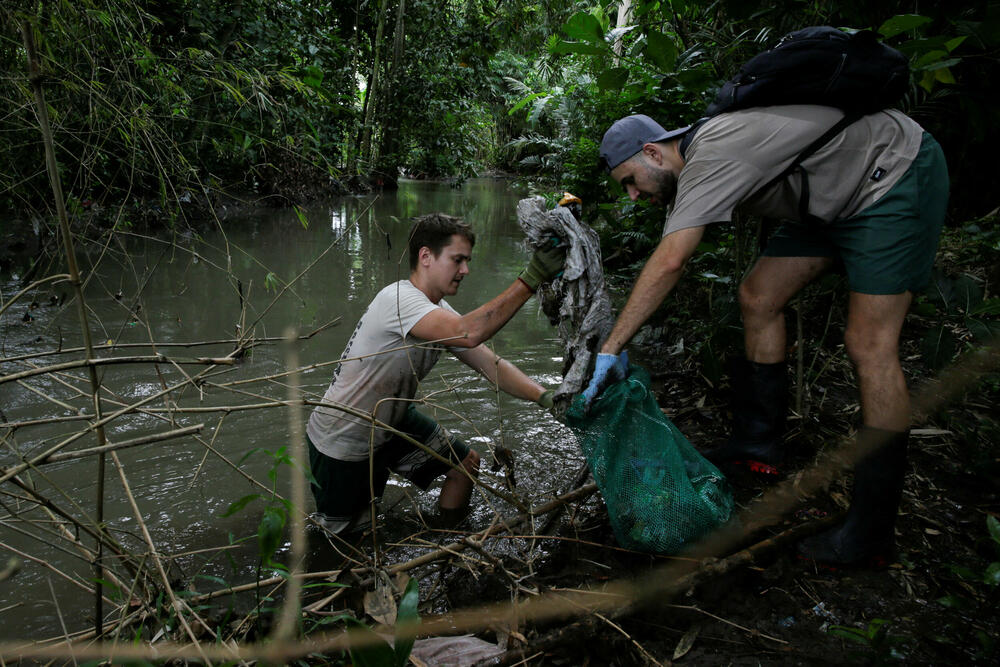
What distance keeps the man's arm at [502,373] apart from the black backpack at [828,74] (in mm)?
1302

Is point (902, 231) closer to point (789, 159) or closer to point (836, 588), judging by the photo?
point (789, 159)

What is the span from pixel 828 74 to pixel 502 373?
1.70 meters

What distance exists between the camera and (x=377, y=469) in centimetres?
292

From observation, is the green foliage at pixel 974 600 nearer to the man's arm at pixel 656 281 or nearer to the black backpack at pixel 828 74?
the man's arm at pixel 656 281

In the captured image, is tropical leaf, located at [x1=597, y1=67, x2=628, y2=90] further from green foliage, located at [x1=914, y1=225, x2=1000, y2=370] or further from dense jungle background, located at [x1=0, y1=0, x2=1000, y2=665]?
green foliage, located at [x1=914, y1=225, x2=1000, y2=370]

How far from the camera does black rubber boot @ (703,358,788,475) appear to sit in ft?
8.66

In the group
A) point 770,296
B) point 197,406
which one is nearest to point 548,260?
point 770,296

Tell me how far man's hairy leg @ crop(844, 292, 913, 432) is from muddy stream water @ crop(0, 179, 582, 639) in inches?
53.3

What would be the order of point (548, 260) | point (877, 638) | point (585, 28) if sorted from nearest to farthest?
point (877, 638) → point (548, 260) → point (585, 28)

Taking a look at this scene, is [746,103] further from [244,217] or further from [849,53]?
[244,217]

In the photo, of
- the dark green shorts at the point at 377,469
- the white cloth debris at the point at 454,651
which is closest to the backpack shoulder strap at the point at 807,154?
the dark green shorts at the point at 377,469

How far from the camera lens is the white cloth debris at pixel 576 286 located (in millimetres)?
2330

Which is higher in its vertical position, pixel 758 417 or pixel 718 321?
pixel 718 321

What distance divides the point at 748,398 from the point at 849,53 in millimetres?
1374
